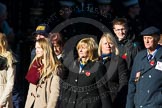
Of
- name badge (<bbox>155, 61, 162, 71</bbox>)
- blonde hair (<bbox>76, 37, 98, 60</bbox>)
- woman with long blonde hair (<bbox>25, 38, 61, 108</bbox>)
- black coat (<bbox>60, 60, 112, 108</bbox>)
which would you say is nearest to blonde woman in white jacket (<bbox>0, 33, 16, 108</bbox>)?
woman with long blonde hair (<bbox>25, 38, 61, 108</bbox>)

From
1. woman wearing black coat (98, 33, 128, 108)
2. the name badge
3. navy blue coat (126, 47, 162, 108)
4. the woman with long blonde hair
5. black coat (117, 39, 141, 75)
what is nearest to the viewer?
navy blue coat (126, 47, 162, 108)

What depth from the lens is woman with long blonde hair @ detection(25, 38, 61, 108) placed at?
9.62 meters

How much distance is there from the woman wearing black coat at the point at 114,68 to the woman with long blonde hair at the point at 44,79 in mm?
A: 946

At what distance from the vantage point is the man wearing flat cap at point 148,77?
9.40 m

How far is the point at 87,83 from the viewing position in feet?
32.4

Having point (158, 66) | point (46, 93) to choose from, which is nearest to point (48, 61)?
point (46, 93)

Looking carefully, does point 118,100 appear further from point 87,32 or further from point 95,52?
point 87,32

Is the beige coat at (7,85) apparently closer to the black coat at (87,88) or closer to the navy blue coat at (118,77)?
the black coat at (87,88)

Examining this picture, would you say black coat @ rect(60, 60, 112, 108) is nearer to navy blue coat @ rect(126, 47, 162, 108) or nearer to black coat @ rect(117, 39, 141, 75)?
navy blue coat @ rect(126, 47, 162, 108)

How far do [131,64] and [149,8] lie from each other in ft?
15.5

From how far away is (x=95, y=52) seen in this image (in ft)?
32.8

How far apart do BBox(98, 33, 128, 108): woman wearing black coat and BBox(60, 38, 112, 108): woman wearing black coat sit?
13.1 inches

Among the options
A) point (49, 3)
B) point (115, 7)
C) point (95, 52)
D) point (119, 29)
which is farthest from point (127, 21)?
point (49, 3)

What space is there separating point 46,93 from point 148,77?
1.45 metres
